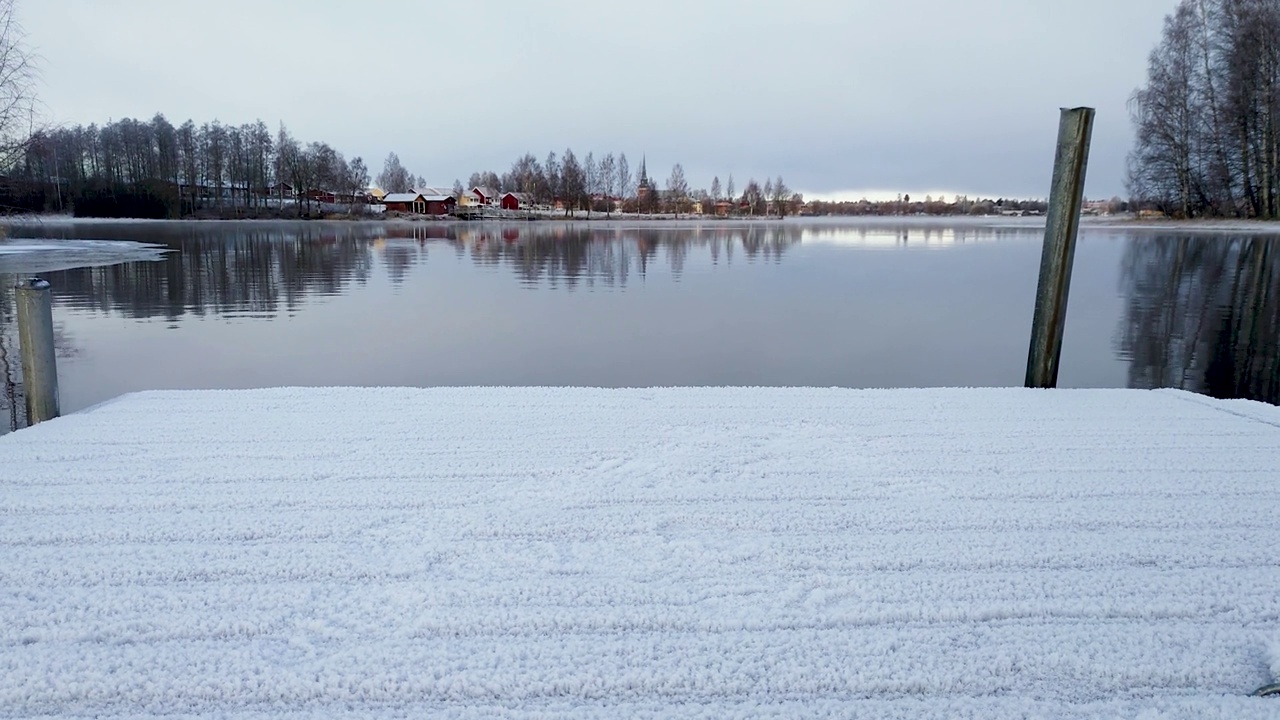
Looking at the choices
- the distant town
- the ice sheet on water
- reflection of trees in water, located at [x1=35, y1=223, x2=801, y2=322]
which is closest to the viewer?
reflection of trees in water, located at [x1=35, y1=223, x2=801, y2=322]

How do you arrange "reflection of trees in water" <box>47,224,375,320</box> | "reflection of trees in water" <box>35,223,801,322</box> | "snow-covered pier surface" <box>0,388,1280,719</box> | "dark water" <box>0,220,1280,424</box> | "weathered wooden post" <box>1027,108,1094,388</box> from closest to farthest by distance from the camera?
"snow-covered pier surface" <box>0,388,1280,719</box>, "weathered wooden post" <box>1027,108,1094,388</box>, "dark water" <box>0,220,1280,424</box>, "reflection of trees in water" <box>47,224,375,320</box>, "reflection of trees in water" <box>35,223,801,322</box>

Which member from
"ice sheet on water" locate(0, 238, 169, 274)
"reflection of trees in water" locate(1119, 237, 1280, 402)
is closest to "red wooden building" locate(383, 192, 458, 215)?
"ice sheet on water" locate(0, 238, 169, 274)

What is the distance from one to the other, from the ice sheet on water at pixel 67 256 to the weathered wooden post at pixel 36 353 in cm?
1260

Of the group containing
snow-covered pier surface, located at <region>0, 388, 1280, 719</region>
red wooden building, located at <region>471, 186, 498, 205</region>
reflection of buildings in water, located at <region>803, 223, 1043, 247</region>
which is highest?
red wooden building, located at <region>471, 186, 498, 205</region>

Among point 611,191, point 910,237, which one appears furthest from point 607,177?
point 910,237

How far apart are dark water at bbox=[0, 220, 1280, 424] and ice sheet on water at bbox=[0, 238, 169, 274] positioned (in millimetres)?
825

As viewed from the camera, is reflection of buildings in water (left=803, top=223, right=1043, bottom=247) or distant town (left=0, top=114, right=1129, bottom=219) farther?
distant town (left=0, top=114, right=1129, bottom=219)

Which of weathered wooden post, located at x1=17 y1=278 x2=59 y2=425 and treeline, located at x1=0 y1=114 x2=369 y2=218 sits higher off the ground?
treeline, located at x1=0 y1=114 x2=369 y2=218

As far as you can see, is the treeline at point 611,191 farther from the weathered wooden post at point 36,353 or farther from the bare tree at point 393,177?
the weathered wooden post at point 36,353

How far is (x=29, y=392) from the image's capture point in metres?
3.82

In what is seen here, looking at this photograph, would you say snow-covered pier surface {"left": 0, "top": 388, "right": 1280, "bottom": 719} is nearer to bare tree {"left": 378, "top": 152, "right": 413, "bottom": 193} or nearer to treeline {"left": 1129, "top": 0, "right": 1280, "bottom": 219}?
treeline {"left": 1129, "top": 0, "right": 1280, "bottom": 219}

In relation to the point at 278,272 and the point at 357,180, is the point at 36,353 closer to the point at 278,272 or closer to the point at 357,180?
the point at 278,272

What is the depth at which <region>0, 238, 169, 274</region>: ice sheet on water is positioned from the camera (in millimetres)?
15168

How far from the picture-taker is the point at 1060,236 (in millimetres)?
4555
